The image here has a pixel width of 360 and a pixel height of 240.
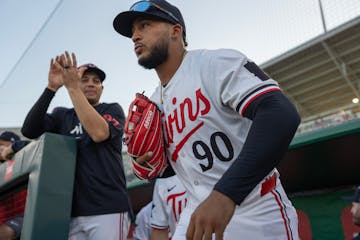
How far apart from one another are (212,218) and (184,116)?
0.46 meters

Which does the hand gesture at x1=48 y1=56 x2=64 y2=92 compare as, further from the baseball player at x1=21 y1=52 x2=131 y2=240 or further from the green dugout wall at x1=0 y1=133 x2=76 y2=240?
the green dugout wall at x1=0 y1=133 x2=76 y2=240

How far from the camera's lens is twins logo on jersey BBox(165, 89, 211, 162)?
3.63ft

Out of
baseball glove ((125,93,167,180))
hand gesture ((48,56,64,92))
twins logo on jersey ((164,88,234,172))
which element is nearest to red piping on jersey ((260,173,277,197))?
twins logo on jersey ((164,88,234,172))

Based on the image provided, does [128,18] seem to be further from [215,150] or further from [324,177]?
[324,177]

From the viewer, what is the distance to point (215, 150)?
1.09m

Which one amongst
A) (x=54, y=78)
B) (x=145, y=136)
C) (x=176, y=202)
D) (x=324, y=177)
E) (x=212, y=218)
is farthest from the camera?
(x=324, y=177)

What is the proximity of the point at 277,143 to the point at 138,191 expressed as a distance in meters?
3.38

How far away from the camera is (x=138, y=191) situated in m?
4.03

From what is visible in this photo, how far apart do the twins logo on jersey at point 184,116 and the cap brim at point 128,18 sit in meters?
0.37

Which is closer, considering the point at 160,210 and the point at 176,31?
the point at 176,31

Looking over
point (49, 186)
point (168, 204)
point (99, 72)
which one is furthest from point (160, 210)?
point (99, 72)

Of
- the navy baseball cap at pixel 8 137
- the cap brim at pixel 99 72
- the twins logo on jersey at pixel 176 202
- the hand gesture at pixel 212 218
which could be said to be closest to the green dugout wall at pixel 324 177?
the twins logo on jersey at pixel 176 202

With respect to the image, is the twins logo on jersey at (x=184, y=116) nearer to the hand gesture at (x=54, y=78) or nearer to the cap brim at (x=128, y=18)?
the cap brim at (x=128, y=18)

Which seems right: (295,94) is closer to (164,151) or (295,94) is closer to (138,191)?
(138,191)
